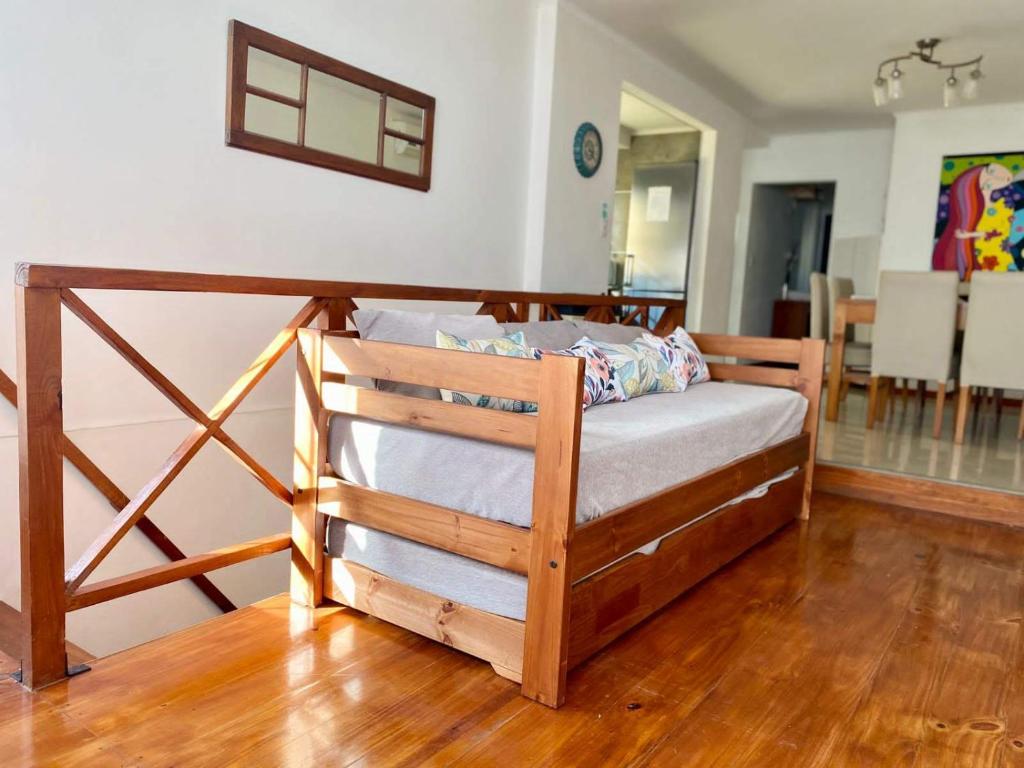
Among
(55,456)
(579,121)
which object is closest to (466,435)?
(55,456)

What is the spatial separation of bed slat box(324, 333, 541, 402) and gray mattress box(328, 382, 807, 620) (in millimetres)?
139

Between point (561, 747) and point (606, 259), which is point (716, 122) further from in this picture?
point (561, 747)

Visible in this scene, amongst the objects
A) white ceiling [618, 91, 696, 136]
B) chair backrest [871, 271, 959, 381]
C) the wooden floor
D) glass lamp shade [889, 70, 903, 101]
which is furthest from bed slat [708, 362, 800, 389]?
white ceiling [618, 91, 696, 136]

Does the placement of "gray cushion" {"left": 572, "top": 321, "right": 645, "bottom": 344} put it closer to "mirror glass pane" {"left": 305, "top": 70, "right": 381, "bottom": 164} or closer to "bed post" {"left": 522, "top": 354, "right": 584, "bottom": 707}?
"mirror glass pane" {"left": 305, "top": 70, "right": 381, "bottom": 164}

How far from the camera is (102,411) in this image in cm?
241

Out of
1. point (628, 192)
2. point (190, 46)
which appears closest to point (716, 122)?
point (628, 192)

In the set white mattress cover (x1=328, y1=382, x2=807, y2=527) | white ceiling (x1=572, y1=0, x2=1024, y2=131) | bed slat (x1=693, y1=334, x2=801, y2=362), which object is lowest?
white mattress cover (x1=328, y1=382, x2=807, y2=527)

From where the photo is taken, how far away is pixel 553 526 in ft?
5.11

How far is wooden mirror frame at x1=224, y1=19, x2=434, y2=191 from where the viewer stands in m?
2.61

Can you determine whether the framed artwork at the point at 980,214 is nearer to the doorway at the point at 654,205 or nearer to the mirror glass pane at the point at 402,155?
the doorway at the point at 654,205

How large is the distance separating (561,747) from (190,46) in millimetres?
2352

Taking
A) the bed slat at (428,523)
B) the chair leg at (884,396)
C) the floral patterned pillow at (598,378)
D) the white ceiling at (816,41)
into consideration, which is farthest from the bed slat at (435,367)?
the chair leg at (884,396)

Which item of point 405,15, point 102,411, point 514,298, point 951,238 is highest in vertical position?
point 405,15

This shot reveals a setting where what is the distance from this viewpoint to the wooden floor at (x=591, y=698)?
142 cm
